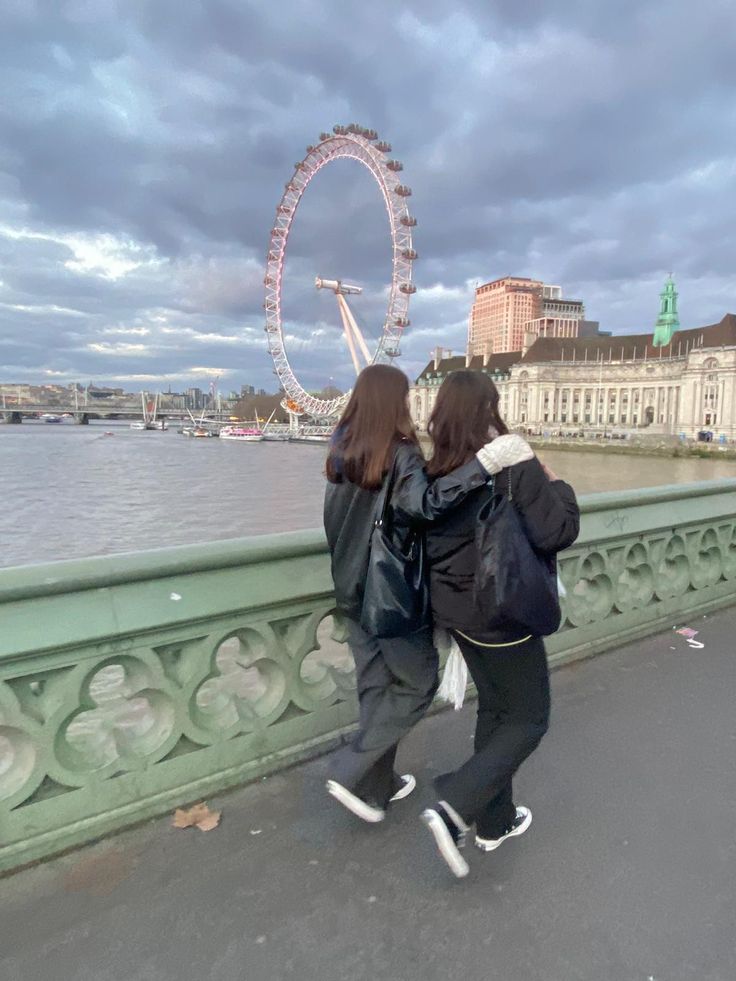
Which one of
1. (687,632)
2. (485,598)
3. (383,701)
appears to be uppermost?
(485,598)

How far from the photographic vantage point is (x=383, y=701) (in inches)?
86.7

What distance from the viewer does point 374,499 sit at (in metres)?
2.10

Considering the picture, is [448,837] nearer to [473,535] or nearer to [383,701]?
[383,701]

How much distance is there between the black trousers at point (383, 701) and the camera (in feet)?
7.03

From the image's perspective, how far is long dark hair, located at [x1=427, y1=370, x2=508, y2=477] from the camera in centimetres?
194

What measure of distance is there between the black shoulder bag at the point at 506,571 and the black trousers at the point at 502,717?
14 cm

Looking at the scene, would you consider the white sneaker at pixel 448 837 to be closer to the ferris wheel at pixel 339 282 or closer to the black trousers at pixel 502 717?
the black trousers at pixel 502 717

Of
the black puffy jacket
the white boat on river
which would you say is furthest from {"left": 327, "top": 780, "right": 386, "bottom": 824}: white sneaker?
the white boat on river

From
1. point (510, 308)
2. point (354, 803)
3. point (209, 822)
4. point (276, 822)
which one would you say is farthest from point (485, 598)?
point (510, 308)

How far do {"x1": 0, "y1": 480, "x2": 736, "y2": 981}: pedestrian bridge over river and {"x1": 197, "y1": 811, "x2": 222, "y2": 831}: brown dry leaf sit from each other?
3cm

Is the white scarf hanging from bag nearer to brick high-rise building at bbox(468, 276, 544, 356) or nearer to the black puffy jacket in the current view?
the black puffy jacket

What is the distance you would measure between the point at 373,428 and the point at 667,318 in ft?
426

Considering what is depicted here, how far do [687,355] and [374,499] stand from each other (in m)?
114

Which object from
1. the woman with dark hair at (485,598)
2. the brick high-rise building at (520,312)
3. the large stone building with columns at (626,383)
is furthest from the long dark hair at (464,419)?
the brick high-rise building at (520,312)
